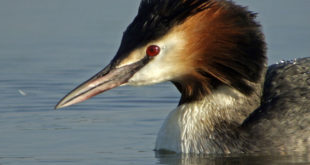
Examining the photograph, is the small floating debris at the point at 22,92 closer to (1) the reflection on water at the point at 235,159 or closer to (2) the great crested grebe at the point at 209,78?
(2) the great crested grebe at the point at 209,78

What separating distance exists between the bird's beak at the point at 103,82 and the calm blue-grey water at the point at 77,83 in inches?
31.0

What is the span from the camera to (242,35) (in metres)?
11.3

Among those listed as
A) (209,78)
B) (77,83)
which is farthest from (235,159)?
(77,83)

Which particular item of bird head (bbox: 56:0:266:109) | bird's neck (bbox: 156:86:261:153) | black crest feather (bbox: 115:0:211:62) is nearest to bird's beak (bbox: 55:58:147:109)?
bird head (bbox: 56:0:266:109)

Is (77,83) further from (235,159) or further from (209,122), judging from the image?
(235,159)

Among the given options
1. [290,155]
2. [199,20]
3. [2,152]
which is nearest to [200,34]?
[199,20]

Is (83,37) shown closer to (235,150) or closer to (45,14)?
(45,14)

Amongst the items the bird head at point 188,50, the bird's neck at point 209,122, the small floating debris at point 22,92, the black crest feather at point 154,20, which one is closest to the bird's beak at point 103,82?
the bird head at point 188,50

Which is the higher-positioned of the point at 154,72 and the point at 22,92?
the point at 22,92

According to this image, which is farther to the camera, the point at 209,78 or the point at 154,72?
the point at 209,78

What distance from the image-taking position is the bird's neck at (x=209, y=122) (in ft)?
38.1

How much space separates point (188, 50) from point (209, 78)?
457 millimetres

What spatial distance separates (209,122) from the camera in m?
11.7

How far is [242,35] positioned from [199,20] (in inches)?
21.7
